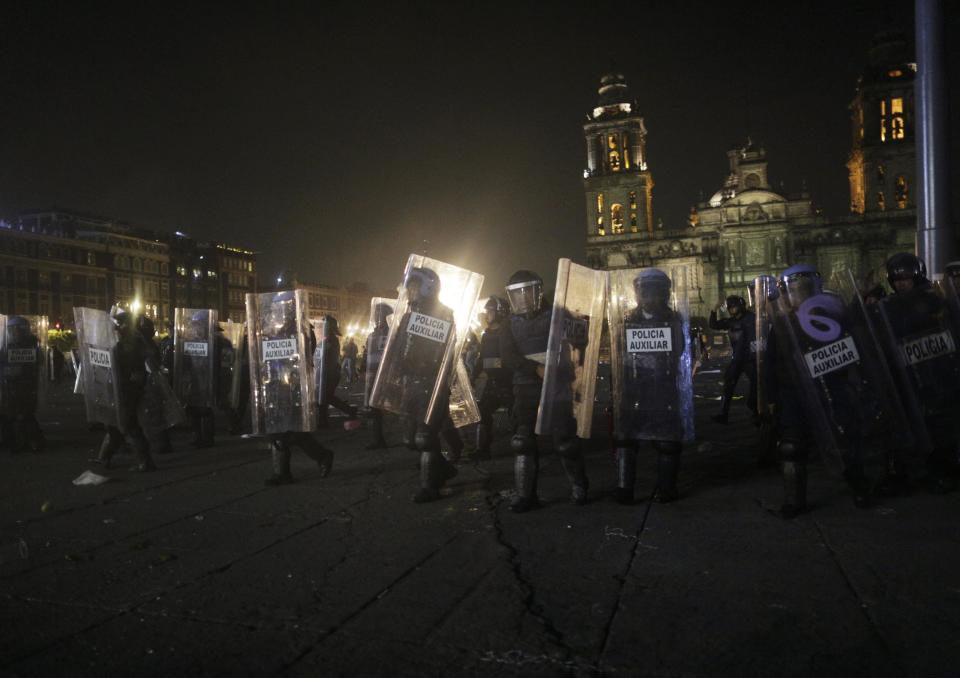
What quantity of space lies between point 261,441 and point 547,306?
5536 millimetres

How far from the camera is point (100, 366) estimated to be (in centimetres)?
806

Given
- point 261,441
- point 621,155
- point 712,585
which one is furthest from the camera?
point 621,155

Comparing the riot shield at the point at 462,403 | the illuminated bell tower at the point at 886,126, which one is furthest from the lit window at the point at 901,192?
Answer: the riot shield at the point at 462,403

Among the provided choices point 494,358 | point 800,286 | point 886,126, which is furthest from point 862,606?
point 886,126

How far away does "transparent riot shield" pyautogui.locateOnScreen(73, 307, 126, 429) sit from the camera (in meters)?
7.80

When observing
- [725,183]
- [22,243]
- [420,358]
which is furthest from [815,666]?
[725,183]

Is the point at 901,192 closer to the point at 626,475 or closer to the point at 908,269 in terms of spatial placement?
the point at 908,269

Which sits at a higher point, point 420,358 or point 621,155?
point 621,155

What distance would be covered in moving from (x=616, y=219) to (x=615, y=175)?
5534mm

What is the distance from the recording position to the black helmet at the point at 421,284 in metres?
6.12

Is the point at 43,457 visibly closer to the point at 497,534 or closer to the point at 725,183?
the point at 497,534

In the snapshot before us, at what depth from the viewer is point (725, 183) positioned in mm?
93250

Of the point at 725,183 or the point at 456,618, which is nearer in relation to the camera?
the point at 456,618

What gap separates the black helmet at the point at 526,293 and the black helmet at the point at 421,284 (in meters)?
0.73
